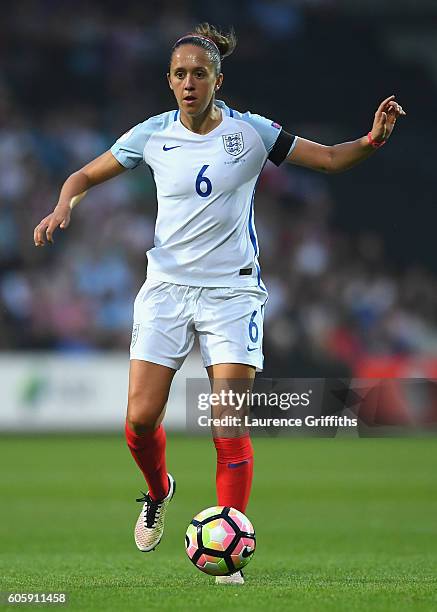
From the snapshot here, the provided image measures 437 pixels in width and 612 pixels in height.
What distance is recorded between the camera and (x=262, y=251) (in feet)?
61.2

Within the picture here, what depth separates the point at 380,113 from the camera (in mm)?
5848

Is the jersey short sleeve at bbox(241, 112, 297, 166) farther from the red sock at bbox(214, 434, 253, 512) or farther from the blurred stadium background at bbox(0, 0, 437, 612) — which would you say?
the blurred stadium background at bbox(0, 0, 437, 612)

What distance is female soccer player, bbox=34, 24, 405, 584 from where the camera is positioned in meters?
5.82

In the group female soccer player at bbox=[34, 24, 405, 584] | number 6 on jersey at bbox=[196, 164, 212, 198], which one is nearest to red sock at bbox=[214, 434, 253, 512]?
female soccer player at bbox=[34, 24, 405, 584]

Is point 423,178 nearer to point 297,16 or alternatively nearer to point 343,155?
point 297,16

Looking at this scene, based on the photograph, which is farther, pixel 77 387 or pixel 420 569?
pixel 77 387

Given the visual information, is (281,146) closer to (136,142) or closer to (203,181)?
(203,181)

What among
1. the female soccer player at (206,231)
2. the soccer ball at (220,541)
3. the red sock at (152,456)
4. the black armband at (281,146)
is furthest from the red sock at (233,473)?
the black armband at (281,146)

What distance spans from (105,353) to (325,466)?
14.5 feet

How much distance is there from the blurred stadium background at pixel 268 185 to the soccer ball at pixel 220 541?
11324mm

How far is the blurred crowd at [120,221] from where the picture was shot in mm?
17719

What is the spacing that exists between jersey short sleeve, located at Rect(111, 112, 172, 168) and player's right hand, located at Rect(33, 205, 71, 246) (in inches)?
15.8

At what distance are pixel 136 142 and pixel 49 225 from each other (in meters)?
0.64

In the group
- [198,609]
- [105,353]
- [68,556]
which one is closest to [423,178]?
[105,353]
